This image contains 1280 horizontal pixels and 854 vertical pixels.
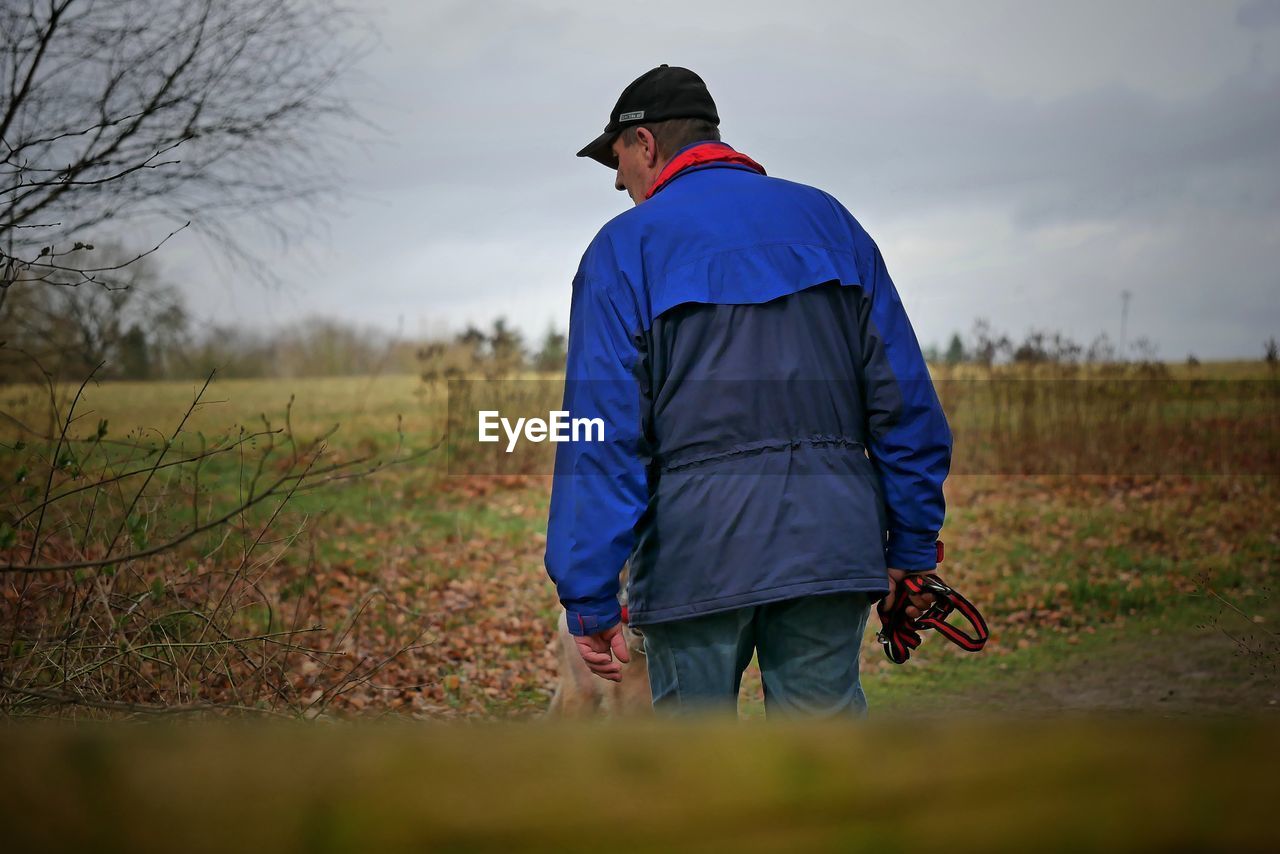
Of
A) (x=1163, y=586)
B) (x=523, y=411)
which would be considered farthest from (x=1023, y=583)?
(x=523, y=411)

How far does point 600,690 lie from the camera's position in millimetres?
5543

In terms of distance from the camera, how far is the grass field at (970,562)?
758 centimetres

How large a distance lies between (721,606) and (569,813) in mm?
2495

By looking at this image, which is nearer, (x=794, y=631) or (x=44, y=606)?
(x=794, y=631)

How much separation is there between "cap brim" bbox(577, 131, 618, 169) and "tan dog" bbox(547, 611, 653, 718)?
2.43 m

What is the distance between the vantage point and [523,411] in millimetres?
14031

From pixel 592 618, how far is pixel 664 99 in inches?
67.6

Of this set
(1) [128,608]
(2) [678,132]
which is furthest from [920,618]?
(1) [128,608]

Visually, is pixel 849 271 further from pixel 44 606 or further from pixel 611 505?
pixel 44 606

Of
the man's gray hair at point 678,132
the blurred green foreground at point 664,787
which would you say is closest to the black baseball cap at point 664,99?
the man's gray hair at point 678,132

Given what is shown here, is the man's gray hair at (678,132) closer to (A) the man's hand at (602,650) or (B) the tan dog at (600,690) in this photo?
(A) the man's hand at (602,650)

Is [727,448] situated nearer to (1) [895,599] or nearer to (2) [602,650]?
(2) [602,650]

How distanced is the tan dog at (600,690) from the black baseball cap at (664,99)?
274 cm

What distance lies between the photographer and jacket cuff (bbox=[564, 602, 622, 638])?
3.25 metres
